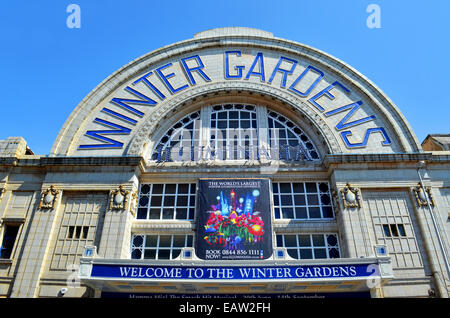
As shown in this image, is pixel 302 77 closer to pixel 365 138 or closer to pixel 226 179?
pixel 365 138

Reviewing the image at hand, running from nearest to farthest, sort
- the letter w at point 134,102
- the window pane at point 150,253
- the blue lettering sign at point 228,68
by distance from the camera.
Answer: the window pane at point 150,253, the letter w at point 134,102, the blue lettering sign at point 228,68

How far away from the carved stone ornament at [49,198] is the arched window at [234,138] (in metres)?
6.33

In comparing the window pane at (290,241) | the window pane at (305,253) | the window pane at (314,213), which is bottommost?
the window pane at (305,253)

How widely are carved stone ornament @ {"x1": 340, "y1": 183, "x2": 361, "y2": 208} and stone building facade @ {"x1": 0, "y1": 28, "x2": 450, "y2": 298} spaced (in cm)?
9

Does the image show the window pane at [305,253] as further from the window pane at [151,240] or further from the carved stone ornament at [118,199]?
the carved stone ornament at [118,199]

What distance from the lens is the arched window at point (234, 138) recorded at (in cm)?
2239

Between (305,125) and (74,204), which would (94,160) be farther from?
(305,125)

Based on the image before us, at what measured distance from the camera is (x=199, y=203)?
20.3 metres

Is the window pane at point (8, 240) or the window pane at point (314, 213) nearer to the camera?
the window pane at point (8, 240)

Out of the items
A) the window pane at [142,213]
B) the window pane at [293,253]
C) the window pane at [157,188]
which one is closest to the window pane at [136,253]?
the window pane at [142,213]

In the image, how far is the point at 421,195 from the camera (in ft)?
64.5
